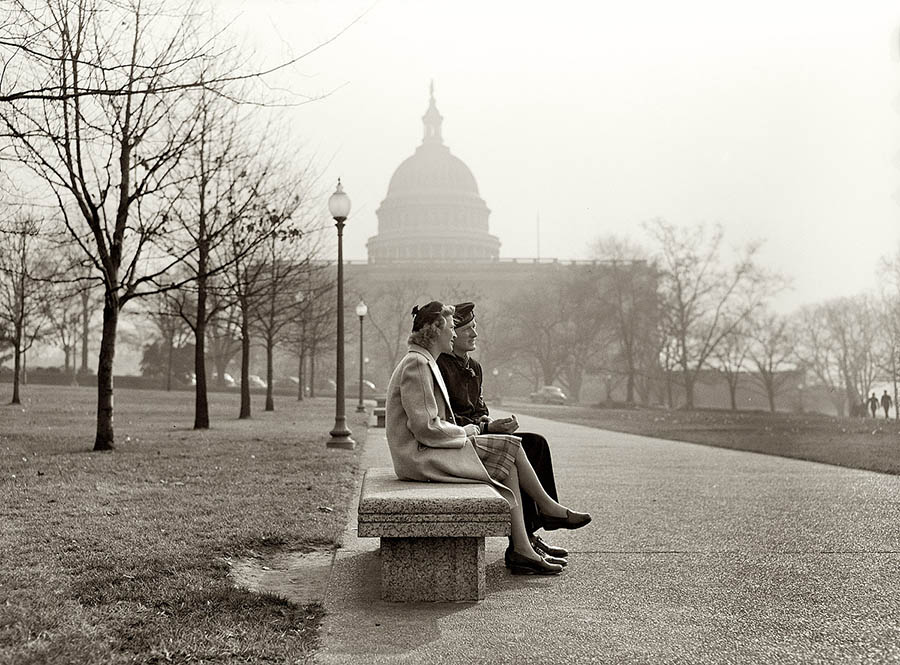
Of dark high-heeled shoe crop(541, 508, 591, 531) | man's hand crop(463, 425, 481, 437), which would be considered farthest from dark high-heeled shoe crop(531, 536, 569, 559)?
man's hand crop(463, 425, 481, 437)

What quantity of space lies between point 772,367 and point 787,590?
2316 inches

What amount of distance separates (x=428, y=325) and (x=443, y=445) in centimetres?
72

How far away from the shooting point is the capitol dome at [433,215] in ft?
391

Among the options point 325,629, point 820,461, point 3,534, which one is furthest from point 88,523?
point 820,461

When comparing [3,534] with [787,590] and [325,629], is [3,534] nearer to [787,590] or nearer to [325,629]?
[325,629]

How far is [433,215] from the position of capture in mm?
120000

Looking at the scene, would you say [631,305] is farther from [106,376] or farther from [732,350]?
[106,376]

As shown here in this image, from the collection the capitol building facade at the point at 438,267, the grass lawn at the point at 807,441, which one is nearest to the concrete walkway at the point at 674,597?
the grass lawn at the point at 807,441

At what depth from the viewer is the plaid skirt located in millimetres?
5734

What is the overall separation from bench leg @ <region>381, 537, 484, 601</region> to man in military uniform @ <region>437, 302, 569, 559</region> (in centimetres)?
102

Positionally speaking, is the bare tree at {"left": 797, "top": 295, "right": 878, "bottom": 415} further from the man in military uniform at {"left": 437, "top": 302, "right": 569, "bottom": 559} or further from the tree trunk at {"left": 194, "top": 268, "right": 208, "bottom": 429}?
the man in military uniform at {"left": 437, "top": 302, "right": 569, "bottom": 559}

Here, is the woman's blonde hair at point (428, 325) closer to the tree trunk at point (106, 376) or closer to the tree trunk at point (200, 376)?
the tree trunk at point (106, 376)

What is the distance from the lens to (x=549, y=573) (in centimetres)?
571

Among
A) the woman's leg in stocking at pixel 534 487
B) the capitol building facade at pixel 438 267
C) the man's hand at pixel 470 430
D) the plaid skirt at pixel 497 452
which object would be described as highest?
the capitol building facade at pixel 438 267
